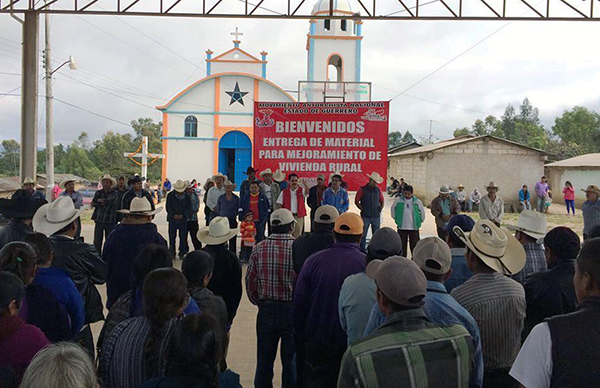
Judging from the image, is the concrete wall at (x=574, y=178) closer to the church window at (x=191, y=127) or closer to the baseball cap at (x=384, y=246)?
the church window at (x=191, y=127)

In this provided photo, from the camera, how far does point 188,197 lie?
9.59 m

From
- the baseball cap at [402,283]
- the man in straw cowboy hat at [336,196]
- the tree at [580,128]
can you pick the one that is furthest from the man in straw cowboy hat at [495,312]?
the tree at [580,128]

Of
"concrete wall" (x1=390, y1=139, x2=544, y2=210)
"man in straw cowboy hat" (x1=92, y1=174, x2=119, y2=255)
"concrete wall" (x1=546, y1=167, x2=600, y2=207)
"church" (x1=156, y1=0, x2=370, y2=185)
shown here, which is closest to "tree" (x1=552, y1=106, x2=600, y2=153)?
"concrete wall" (x1=546, y1=167, x2=600, y2=207)

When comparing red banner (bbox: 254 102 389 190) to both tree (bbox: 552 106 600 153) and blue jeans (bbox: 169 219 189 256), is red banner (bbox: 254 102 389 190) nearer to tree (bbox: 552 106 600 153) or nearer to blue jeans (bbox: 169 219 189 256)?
blue jeans (bbox: 169 219 189 256)

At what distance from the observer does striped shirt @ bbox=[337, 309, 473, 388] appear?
190cm

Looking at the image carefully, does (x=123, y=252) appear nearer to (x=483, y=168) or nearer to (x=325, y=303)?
(x=325, y=303)

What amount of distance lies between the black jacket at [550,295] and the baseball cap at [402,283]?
142 centimetres

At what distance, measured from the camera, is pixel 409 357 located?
1.92m

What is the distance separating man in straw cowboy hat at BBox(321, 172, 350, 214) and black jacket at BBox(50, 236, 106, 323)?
6.36 meters

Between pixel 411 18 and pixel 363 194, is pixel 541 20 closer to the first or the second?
pixel 411 18

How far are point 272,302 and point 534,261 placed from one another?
2.34m

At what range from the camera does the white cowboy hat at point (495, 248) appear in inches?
117

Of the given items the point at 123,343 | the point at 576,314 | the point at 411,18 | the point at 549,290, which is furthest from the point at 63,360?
the point at 411,18

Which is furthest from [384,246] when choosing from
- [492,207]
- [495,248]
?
[492,207]
